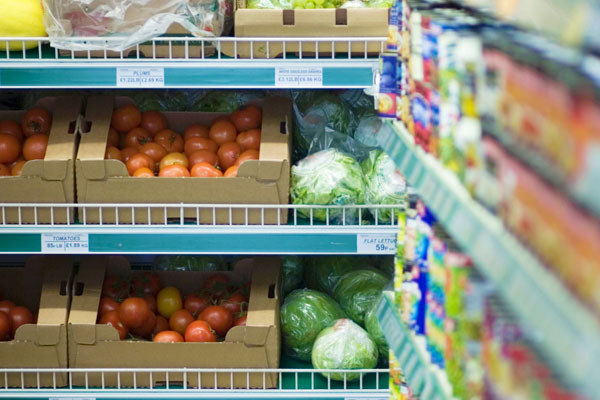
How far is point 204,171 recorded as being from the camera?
2.59 metres

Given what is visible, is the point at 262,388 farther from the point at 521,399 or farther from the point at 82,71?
the point at 521,399

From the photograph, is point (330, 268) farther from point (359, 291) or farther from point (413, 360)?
point (413, 360)

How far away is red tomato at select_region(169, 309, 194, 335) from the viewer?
8.80 feet

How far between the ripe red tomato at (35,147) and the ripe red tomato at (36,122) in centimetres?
9

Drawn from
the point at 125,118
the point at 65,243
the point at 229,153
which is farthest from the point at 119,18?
the point at 65,243

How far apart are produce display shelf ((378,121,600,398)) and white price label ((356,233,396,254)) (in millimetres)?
1275

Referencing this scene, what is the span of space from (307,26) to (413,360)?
1.32 m

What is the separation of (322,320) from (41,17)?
123 centimetres

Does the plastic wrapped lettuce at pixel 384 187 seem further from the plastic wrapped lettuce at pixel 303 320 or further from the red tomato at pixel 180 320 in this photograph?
the red tomato at pixel 180 320

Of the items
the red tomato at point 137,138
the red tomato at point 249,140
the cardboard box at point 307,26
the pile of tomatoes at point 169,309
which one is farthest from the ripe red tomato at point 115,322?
the cardboard box at point 307,26

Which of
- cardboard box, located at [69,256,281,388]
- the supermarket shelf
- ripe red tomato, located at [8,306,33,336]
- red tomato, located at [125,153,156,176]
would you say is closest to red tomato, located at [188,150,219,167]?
red tomato, located at [125,153,156,176]

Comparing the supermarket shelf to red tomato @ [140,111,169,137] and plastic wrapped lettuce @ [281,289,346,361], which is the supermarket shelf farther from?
red tomato @ [140,111,169,137]

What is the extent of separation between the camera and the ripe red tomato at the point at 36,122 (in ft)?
9.02

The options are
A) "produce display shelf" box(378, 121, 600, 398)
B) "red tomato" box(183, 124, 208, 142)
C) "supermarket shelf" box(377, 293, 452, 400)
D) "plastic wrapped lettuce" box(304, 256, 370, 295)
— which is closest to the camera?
"produce display shelf" box(378, 121, 600, 398)
